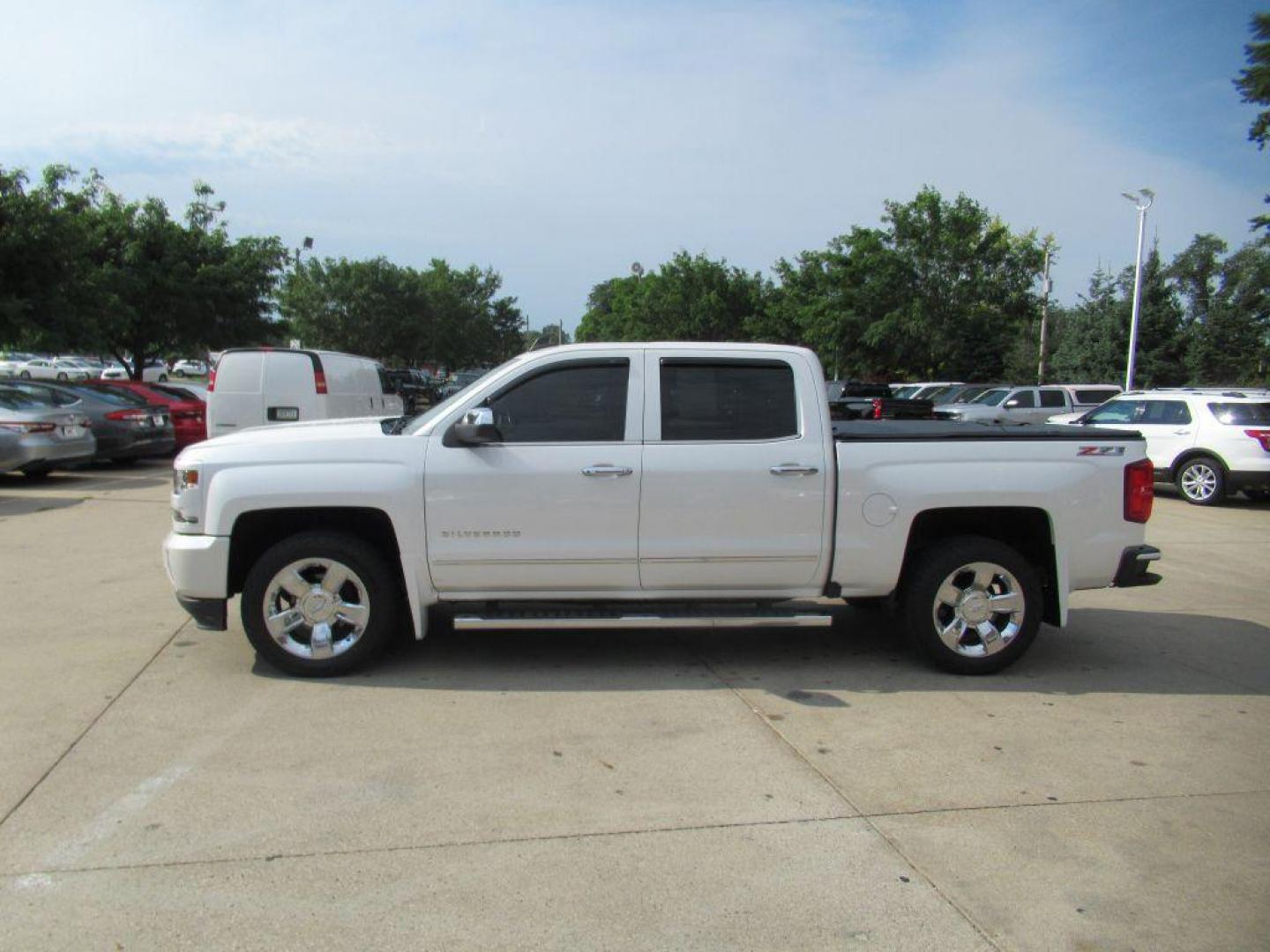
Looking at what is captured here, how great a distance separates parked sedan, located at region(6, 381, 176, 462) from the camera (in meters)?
15.9

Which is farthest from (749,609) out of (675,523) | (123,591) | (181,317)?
(181,317)

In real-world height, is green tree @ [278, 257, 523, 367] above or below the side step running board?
above

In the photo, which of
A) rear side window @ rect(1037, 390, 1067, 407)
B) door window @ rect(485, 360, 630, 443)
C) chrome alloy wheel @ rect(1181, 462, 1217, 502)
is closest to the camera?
door window @ rect(485, 360, 630, 443)

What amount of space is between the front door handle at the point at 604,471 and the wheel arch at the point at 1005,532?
1674 mm

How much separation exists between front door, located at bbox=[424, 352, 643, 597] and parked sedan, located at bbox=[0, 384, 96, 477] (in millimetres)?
11362

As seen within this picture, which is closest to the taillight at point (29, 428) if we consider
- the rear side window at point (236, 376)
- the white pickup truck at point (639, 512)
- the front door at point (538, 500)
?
the rear side window at point (236, 376)

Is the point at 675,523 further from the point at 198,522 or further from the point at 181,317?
the point at 181,317

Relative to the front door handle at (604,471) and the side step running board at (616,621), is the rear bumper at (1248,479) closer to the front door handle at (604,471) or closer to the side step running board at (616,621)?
the side step running board at (616,621)

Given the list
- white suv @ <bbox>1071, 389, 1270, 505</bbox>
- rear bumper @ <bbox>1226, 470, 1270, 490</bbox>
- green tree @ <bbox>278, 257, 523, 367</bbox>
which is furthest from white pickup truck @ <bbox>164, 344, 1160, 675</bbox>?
green tree @ <bbox>278, 257, 523, 367</bbox>

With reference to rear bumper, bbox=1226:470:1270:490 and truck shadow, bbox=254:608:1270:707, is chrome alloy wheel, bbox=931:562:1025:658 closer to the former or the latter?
truck shadow, bbox=254:608:1270:707

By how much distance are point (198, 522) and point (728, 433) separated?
2.96 meters

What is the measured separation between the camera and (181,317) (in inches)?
1032

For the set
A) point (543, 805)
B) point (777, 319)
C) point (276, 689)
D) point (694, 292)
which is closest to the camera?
point (543, 805)

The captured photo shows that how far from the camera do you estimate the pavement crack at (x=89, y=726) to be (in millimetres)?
3885
